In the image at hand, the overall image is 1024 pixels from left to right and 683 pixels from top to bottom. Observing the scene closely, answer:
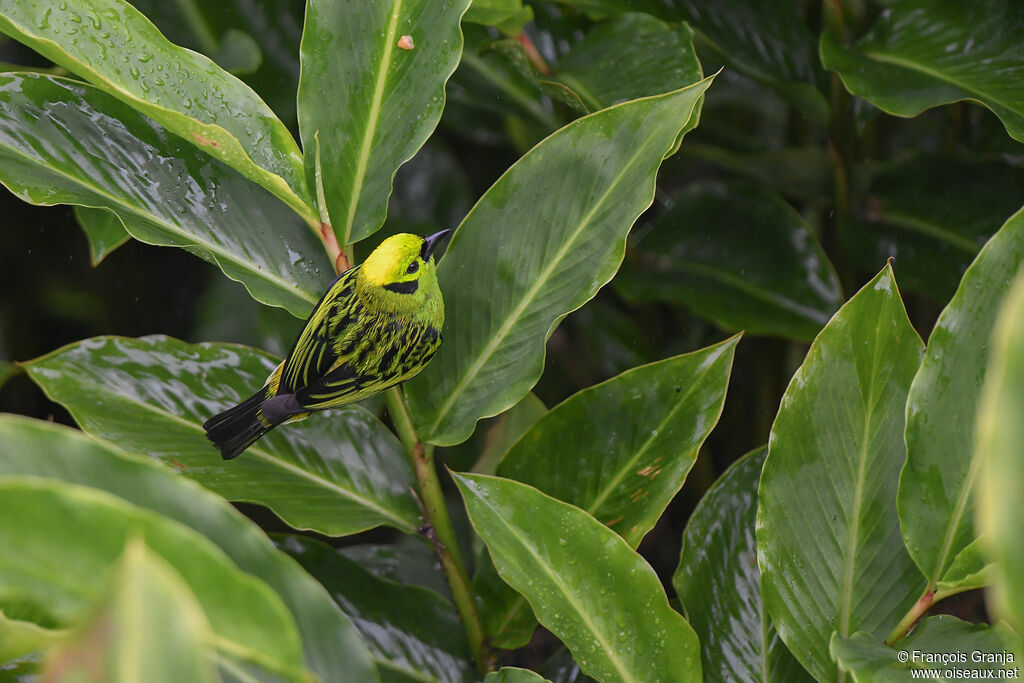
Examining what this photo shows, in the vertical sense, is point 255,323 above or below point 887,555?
above

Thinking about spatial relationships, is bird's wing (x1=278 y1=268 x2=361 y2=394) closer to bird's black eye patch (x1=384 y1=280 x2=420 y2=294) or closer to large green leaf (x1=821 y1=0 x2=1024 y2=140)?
bird's black eye patch (x1=384 y1=280 x2=420 y2=294)

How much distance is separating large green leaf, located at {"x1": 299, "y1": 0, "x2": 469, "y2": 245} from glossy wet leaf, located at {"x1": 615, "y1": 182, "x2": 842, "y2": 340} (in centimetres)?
59

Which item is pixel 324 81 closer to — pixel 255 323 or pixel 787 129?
pixel 255 323

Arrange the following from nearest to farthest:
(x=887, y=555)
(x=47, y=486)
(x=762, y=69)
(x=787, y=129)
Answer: (x=47, y=486), (x=887, y=555), (x=762, y=69), (x=787, y=129)

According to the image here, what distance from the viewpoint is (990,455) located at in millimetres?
329

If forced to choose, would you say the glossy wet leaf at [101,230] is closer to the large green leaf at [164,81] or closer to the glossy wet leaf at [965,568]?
the large green leaf at [164,81]

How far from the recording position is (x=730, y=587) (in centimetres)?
87

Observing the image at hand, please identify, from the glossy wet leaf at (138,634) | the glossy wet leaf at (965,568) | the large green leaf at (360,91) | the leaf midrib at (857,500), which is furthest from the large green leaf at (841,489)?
the glossy wet leaf at (138,634)

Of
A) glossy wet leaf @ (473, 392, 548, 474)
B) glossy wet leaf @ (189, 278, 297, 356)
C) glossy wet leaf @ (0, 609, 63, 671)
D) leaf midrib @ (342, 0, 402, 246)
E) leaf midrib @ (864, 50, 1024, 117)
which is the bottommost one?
glossy wet leaf @ (473, 392, 548, 474)

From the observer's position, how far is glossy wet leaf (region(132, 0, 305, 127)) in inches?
50.4

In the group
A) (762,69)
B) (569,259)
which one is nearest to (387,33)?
(569,259)

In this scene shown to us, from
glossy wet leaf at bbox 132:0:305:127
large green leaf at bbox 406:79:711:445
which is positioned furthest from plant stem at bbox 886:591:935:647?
glossy wet leaf at bbox 132:0:305:127

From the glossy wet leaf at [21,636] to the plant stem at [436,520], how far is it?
0.37 metres

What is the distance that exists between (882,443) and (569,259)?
35 centimetres
